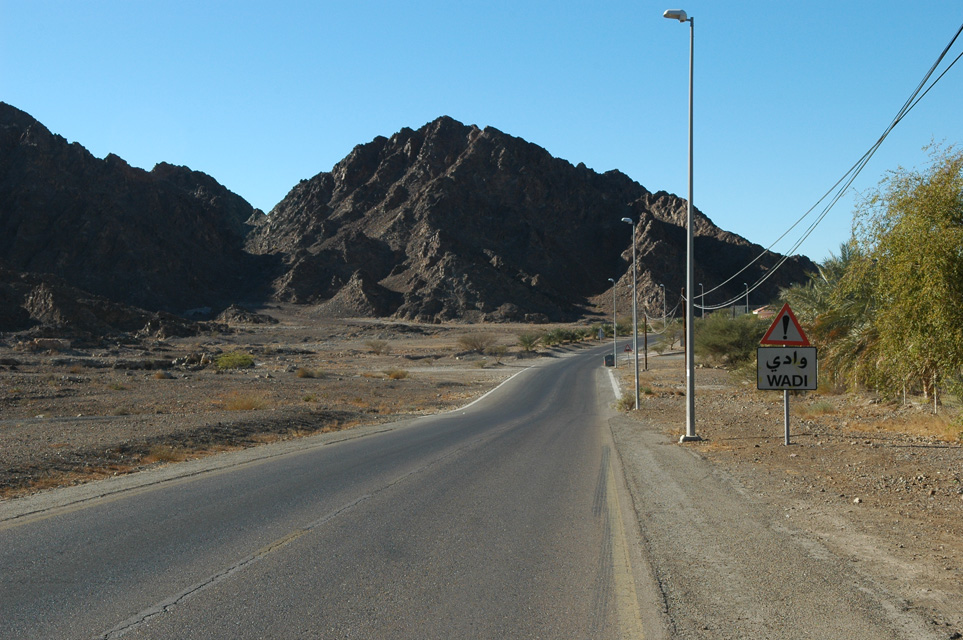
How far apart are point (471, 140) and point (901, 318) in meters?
174

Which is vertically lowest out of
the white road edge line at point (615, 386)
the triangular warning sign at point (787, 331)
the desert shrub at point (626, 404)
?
the white road edge line at point (615, 386)

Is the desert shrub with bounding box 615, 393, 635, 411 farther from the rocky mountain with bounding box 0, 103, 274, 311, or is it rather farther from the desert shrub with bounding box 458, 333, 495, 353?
the rocky mountain with bounding box 0, 103, 274, 311

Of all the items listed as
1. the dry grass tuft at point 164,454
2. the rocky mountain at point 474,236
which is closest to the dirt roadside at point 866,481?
the dry grass tuft at point 164,454

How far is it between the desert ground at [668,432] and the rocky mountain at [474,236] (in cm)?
8540

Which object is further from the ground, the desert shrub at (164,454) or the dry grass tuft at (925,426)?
the dry grass tuft at (925,426)

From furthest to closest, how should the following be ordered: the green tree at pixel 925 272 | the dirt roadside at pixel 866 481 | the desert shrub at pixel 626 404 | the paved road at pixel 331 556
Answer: the desert shrub at pixel 626 404 → the green tree at pixel 925 272 → the dirt roadside at pixel 866 481 → the paved road at pixel 331 556

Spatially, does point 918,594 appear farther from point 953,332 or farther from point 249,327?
point 249,327

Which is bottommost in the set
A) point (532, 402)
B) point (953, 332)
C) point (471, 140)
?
point (532, 402)

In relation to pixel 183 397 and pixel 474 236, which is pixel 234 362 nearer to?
pixel 183 397

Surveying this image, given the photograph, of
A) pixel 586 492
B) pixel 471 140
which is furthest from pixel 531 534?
pixel 471 140

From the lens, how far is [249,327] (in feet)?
395

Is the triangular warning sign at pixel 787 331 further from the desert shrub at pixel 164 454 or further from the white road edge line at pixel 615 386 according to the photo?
the white road edge line at pixel 615 386

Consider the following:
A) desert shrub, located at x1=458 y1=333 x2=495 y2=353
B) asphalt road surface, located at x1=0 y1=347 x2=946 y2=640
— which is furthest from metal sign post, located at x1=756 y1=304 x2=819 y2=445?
desert shrub, located at x1=458 y1=333 x2=495 y2=353

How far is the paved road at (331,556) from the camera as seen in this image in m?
5.52
